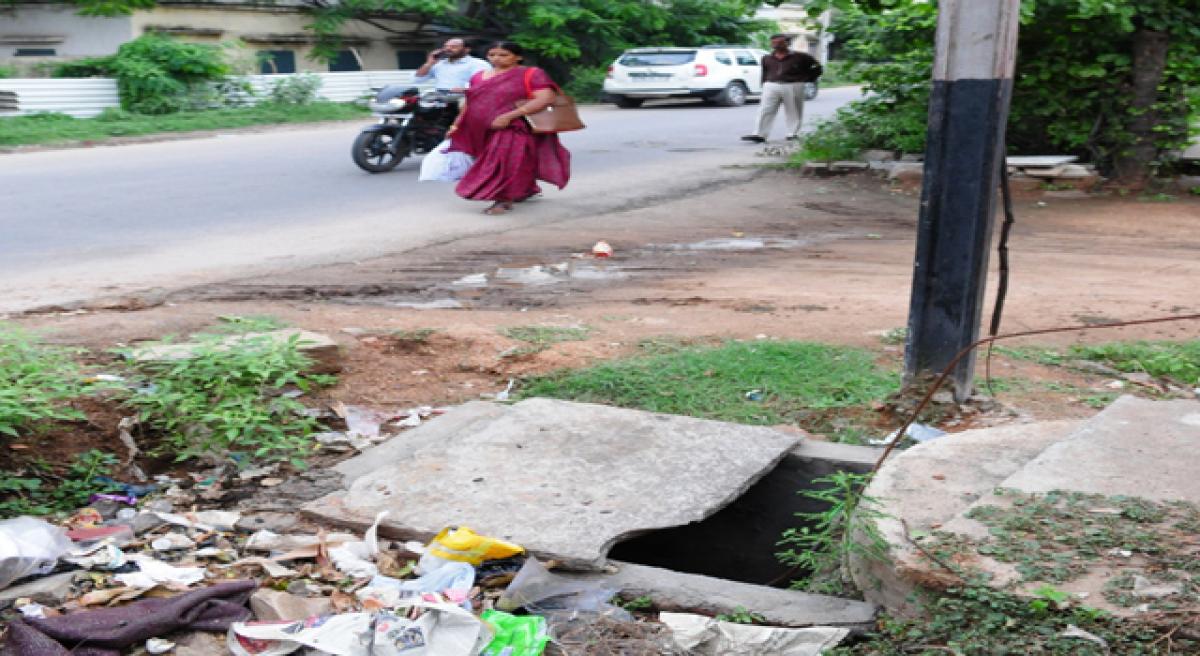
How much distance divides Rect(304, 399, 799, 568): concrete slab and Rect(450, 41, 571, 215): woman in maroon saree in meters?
5.65

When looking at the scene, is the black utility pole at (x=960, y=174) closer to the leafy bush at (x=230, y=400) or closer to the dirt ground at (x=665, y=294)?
the dirt ground at (x=665, y=294)

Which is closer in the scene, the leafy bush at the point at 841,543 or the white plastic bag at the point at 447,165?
the leafy bush at the point at 841,543

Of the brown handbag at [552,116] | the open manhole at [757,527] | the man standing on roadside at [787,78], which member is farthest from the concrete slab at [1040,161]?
the open manhole at [757,527]

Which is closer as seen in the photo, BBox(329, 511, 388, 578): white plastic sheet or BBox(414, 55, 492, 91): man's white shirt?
BBox(329, 511, 388, 578): white plastic sheet

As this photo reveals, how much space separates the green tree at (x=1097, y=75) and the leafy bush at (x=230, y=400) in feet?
23.0

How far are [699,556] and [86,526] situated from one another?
1.98 m

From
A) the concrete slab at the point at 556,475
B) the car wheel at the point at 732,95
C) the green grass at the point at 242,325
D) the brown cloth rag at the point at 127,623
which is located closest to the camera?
the brown cloth rag at the point at 127,623

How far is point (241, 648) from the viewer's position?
2.65 meters

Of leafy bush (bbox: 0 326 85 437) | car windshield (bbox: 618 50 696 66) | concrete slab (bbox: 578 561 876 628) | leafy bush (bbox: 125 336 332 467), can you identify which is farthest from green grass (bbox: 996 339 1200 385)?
car windshield (bbox: 618 50 696 66)

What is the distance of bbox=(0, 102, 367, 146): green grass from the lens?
16250mm

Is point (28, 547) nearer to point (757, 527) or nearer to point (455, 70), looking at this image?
point (757, 527)

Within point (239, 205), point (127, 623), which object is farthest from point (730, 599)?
point (239, 205)

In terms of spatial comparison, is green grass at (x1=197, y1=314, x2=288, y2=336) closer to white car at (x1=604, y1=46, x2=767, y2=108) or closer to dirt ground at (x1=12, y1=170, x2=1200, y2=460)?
dirt ground at (x1=12, y1=170, x2=1200, y2=460)

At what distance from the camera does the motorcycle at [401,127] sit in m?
12.1
